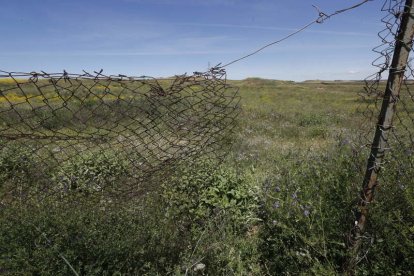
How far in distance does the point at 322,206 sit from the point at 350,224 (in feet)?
1.36

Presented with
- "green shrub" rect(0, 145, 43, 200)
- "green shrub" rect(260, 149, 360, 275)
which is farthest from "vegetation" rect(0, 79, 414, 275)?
"green shrub" rect(0, 145, 43, 200)

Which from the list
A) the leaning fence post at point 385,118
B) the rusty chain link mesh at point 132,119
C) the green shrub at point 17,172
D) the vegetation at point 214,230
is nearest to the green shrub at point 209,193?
the vegetation at point 214,230

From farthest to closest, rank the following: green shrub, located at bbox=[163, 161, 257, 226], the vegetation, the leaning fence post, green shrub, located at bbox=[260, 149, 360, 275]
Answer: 1. green shrub, located at bbox=[163, 161, 257, 226]
2. green shrub, located at bbox=[260, 149, 360, 275]
3. the vegetation
4. the leaning fence post

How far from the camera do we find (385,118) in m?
2.78

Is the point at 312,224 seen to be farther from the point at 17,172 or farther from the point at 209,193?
the point at 17,172

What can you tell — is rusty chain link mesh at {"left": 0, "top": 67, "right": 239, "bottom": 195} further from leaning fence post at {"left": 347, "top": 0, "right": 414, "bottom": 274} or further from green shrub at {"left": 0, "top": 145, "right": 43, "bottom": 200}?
leaning fence post at {"left": 347, "top": 0, "right": 414, "bottom": 274}

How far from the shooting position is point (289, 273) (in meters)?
3.28

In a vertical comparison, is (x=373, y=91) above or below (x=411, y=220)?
above

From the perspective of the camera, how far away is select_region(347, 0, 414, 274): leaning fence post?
8.61 feet

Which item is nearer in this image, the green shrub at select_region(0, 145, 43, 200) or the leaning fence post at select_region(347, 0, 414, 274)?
the leaning fence post at select_region(347, 0, 414, 274)

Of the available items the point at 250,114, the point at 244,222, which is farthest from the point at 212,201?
the point at 250,114

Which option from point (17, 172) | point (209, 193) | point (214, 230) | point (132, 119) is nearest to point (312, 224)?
point (214, 230)

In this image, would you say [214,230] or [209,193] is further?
[209,193]

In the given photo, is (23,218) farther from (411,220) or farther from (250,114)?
(250,114)
